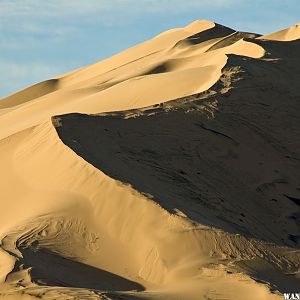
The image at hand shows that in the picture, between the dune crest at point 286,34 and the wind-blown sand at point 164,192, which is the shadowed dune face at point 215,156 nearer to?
the wind-blown sand at point 164,192

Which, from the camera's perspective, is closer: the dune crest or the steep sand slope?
the steep sand slope

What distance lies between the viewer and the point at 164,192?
31.8ft

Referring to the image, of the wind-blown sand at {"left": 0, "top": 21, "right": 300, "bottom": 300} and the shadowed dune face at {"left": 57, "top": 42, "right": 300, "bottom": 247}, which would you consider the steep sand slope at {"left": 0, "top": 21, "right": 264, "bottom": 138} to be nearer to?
the wind-blown sand at {"left": 0, "top": 21, "right": 300, "bottom": 300}

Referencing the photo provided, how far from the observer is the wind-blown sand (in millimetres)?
7746

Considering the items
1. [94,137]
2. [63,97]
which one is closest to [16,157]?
[94,137]

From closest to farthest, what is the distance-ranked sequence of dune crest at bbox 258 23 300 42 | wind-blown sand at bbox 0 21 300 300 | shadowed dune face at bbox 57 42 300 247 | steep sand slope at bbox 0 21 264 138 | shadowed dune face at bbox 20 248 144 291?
shadowed dune face at bbox 20 248 144 291
wind-blown sand at bbox 0 21 300 300
shadowed dune face at bbox 57 42 300 247
steep sand slope at bbox 0 21 264 138
dune crest at bbox 258 23 300 42

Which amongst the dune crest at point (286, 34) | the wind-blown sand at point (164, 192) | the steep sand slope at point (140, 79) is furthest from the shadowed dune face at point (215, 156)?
the dune crest at point (286, 34)

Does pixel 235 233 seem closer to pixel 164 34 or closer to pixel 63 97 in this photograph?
pixel 63 97

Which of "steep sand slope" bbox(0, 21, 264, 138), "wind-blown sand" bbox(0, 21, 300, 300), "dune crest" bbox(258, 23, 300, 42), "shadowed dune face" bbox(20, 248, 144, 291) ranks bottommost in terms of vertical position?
"shadowed dune face" bbox(20, 248, 144, 291)

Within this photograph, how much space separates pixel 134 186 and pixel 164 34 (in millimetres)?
22804

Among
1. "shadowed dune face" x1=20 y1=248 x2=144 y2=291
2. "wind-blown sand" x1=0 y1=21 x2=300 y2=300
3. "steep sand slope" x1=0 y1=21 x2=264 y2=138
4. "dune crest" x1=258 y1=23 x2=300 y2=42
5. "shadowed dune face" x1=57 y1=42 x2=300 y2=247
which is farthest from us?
"dune crest" x1=258 y1=23 x2=300 y2=42

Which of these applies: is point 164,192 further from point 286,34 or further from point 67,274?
point 286,34

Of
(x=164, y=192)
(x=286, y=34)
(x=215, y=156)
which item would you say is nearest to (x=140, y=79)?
(x=215, y=156)

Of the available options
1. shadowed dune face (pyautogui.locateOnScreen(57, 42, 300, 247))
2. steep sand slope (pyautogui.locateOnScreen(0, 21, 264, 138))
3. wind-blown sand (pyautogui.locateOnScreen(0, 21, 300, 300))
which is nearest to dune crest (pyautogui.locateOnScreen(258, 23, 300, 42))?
steep sand slope (pyautogui.locateOnScreen(0, 21, 264, 138))
